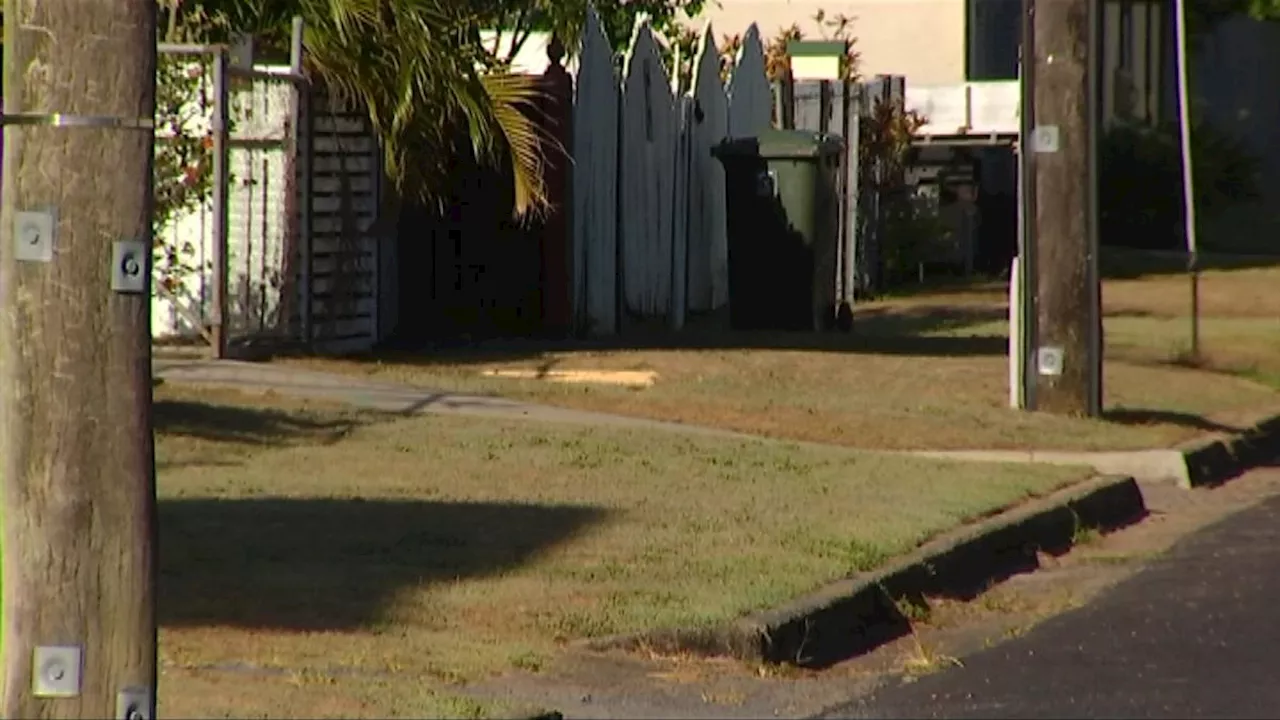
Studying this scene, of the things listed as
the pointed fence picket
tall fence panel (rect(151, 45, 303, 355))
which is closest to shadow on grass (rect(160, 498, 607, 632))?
tall fence panel (rect(151, 45, 303, 355))

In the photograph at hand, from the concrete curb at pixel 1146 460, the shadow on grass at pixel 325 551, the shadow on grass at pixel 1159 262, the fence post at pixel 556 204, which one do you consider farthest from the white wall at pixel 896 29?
the shadow on grass at pixel 325 551

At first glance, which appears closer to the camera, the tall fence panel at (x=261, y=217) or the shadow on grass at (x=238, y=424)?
the shadow on grass at (x=238, y=424)

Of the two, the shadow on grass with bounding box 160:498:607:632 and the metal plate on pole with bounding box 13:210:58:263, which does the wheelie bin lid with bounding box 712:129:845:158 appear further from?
the metal plate on pole with bounding box 13:210:58:263

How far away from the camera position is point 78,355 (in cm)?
567

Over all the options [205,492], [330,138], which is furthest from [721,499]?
[330,138]

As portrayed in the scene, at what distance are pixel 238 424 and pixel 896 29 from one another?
22427mm

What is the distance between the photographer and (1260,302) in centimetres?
2623

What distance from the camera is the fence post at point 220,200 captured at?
15391 millimetres

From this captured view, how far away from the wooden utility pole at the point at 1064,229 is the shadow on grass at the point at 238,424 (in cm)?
455

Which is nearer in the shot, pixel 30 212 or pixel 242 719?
pixel 30 212

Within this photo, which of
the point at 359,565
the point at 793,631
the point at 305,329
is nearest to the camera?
the point at 793,631

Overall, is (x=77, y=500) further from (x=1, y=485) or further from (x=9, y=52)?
(x=9, y=52)

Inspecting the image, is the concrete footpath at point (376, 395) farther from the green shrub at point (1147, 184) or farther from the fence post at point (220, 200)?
the green shrub at point (1147, 184)

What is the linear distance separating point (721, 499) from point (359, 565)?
8.27 feet
